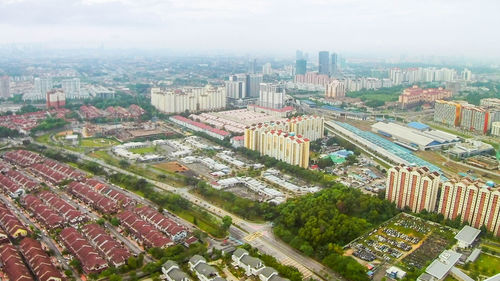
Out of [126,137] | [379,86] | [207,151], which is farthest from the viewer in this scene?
[379,86]

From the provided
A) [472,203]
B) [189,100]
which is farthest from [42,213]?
[189,100]

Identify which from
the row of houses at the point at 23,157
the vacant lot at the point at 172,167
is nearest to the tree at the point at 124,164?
the vacant lot at the point at 172,167

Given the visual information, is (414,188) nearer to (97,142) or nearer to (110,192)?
(110,192)

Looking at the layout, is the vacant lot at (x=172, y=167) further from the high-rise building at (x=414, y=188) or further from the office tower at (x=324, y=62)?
the office tower at (x=324, y=62)

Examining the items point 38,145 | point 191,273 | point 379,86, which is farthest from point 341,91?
point 191,273

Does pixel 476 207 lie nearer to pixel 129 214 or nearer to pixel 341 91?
pixel 129 214

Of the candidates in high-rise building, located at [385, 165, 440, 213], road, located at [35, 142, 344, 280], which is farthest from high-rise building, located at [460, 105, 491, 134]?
road, located at [35, 142, 344, 280]

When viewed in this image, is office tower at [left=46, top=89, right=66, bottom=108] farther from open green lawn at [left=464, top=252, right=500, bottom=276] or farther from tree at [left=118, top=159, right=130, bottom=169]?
open green lawn at [left=464, top=252, right=500, bottom=276]
